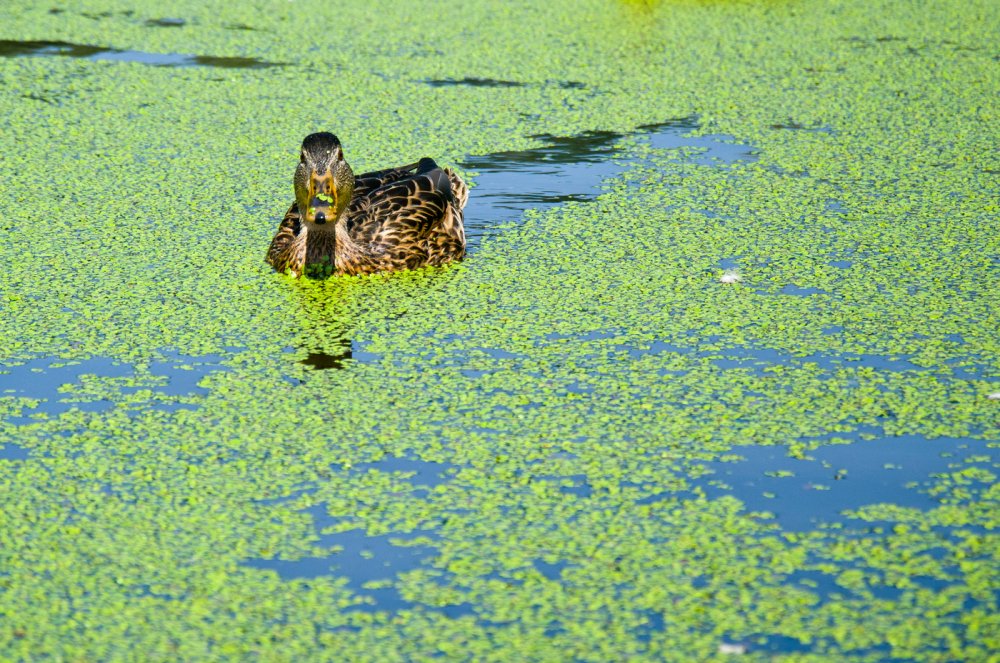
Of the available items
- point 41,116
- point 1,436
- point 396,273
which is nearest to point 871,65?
point 396,273

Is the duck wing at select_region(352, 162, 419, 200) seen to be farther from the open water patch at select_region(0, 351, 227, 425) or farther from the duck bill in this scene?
the open water patch at select_region(0, 351, 227, 425)

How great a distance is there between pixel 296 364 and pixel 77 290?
111 centimetres

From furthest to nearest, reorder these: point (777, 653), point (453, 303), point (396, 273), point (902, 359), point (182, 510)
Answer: point (396, 273) < point (453, 303) < point (902, 359) < point (182, 510) < point (777, 653)

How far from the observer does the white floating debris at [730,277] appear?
4.95 m

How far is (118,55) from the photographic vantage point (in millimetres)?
8602

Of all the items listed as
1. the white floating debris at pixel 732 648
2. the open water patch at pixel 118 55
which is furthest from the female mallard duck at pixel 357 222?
the open water patch at pixel 118 55

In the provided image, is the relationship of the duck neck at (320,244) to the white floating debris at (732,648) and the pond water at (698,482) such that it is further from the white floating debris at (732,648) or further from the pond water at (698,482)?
the white floating debris at (732,648)

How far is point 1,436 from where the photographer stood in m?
3.68

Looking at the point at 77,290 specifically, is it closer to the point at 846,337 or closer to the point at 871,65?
the point at 846,337

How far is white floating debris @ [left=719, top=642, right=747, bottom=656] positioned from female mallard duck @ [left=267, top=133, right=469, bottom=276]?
2.73m

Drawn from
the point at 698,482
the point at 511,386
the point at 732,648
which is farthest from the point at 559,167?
the point at 732,648

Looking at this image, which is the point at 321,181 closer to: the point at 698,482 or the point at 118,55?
the point at 698,482

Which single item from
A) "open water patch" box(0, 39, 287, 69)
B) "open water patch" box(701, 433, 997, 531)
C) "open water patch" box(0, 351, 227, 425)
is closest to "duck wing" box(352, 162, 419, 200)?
"open water patch" box(0, 351, 227, 425)

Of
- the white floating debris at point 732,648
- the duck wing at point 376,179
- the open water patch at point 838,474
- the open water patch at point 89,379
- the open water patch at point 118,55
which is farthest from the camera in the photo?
the open water patch at point 118,55
